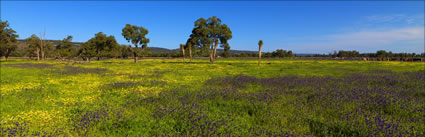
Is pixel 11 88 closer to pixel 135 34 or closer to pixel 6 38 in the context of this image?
pixel 135 34

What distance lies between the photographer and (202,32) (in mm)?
54531

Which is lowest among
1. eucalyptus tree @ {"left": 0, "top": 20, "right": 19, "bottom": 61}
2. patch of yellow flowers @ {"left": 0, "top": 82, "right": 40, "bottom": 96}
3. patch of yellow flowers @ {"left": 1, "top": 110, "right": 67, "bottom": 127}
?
patch of yellow flowers @ {"left": 1, "top": 110, "right": 67, "bottom": 127}

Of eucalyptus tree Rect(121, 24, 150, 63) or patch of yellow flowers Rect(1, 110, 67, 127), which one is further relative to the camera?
eucalyptus tree Rect(121, 24, 150, 63)

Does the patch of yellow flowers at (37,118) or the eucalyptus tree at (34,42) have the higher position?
the eucalyptus tree at (34,42)

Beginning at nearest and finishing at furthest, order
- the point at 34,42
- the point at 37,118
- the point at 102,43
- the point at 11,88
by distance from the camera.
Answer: the point at 37,118 < the point at 11,88 < the point at 102,43 < the point at 34,42

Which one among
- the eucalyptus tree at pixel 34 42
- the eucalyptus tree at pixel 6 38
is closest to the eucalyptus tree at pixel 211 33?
the eucalyptus tree at pixel 6 38

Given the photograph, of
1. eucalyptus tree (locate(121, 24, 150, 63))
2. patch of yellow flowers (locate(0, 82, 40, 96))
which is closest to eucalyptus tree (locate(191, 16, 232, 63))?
eucalyptus tree (locate(121, 24, 150, 63))

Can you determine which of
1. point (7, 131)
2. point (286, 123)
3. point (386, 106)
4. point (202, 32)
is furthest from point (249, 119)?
point (202, 32)

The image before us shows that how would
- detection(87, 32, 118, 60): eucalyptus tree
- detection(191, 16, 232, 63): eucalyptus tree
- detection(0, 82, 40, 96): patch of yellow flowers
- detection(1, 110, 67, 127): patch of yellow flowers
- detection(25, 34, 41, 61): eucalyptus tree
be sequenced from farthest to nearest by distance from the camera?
detection(25, 34, 41, 61): eucalyptus tree → detection(87, 32, 118, 60): eucalyptus tree → detection(191, 16, 232, 63): eucalyptus tree → detection(0, 82, 40, 96): patch of yellow flowers → detection(1, 110, 67, 127): patch of yellow flowers

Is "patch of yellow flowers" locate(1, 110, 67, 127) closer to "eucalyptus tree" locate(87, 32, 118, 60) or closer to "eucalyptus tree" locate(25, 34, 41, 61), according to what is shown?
"eucalyptus tree" locate(87, 32, 118, 60)

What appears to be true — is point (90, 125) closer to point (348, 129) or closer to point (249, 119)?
point (249, 119)

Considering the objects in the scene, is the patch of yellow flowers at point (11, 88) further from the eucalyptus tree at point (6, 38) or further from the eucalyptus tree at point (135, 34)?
the eucalyptus tree at point (6, 38)

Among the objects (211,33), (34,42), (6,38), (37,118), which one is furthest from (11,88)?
(34,42)

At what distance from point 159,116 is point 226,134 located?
8.49ft
